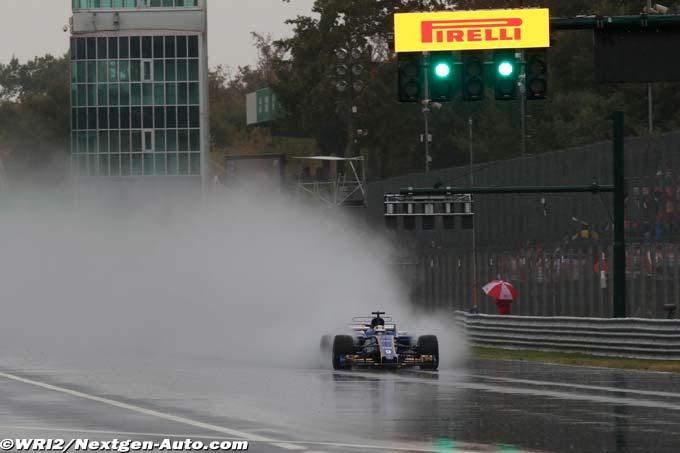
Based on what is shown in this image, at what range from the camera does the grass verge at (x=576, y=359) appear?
33.2 m

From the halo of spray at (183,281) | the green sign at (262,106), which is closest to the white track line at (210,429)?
the halo of spray at (183,281)

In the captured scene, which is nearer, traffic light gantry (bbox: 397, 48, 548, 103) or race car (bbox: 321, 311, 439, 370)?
traffic light gantry (bbox: 397, 48, 548, 103)

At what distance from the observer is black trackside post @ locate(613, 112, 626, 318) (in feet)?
137

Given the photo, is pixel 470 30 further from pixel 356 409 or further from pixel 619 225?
pixel 619 225

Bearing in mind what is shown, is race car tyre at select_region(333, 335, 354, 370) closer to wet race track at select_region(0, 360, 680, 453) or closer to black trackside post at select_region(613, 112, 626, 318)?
wet race track at select_region(0, 360, 680, 453)

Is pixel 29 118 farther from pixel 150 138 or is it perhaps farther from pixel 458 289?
pixel 458 289

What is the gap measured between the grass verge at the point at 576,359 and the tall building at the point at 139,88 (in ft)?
236

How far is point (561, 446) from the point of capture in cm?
1644

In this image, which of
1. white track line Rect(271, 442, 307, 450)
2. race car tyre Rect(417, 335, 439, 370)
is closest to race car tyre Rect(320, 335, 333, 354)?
race car tyre Rect(417, 335, 439, 370)

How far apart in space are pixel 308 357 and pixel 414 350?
4.35m

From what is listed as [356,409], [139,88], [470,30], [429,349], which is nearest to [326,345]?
[429,349]

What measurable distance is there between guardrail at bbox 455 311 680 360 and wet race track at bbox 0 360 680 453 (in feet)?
11.8

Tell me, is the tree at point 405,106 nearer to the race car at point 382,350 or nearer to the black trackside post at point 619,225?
the black trackside post at point 619,225

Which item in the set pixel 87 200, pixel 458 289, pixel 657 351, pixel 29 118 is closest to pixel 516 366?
pixel 657 351
